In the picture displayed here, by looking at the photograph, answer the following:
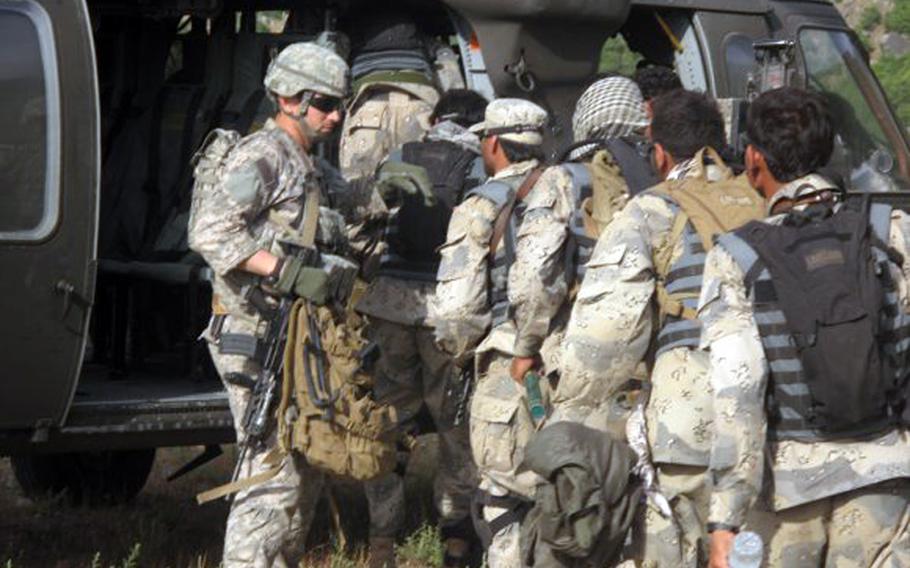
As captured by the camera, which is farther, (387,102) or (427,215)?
(387,102)

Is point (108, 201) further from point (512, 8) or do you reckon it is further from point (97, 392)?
point (512, 8)

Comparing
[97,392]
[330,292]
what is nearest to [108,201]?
[97,392]

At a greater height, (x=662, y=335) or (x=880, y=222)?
(x=880, y=222)

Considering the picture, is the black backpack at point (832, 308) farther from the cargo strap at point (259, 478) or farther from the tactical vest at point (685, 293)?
the cargo strap at point (259, 478)

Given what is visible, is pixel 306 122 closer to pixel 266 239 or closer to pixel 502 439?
pixel 266 239

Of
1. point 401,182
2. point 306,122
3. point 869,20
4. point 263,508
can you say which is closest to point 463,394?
point 401,182

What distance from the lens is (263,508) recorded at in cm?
573

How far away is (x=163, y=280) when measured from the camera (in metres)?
7.69

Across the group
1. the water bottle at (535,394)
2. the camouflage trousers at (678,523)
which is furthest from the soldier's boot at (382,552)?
the camouflage trousers at (678,523)

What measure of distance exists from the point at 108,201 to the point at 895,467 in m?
4.90

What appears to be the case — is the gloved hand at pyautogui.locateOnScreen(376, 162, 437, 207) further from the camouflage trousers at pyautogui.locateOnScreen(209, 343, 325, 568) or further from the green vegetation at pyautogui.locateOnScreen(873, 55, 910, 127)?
the green vegetation at pyautogui.locateOnScreen(873, 55, 910, 127)

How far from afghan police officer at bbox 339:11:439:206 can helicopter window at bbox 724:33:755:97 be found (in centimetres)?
126

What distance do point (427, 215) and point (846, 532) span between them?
2981 mm

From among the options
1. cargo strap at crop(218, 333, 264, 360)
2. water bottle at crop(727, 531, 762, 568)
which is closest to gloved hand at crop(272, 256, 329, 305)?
cargo strap at crop(218, 333, 264, 360)
